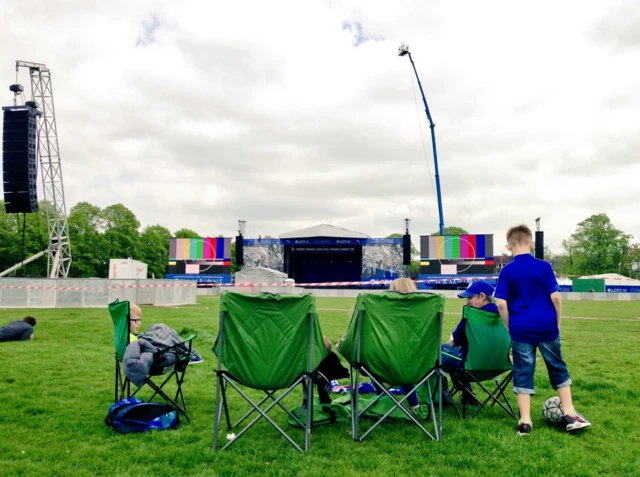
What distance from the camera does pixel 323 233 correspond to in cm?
3691

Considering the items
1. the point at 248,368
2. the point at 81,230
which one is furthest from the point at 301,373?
the point at 81,230

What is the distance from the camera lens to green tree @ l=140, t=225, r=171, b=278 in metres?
64.4

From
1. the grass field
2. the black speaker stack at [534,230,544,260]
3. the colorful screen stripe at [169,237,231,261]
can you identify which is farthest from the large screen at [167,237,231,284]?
the grass field

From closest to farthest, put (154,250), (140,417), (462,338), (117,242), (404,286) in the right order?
(140,417) → (404,286) → (462,338) → (117,242) → (154,250)

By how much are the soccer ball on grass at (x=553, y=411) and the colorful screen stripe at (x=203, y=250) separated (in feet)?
119

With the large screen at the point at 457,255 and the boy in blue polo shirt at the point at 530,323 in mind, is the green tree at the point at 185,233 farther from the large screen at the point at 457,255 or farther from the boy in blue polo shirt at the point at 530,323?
the boy in blue polo shirt at the point at 530,323

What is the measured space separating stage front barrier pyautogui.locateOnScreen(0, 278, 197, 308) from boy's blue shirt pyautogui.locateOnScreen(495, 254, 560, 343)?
16.4 meters

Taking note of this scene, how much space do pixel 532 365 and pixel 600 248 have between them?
6535 centimetres

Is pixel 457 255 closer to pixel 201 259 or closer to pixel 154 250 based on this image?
pixel 201 259

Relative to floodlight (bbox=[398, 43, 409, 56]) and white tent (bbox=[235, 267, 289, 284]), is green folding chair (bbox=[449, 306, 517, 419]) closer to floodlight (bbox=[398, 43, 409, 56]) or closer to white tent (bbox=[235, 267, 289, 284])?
white tent (bbox=[235, 267, 289, 284])

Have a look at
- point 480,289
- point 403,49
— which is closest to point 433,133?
point 403,49

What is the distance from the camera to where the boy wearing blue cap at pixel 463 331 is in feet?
13.9

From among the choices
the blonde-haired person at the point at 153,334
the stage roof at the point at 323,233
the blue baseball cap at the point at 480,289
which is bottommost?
the blonde-haired person at the point at 153,334

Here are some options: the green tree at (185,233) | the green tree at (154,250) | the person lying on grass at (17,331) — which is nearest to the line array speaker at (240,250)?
the person lying on grass at (17,331)
